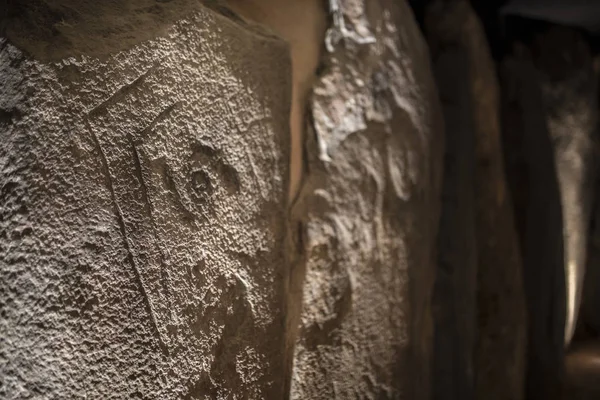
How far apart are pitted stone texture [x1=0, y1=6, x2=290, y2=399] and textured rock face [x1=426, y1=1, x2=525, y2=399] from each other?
978mm

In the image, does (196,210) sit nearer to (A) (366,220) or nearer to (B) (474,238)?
(A) (366,220)

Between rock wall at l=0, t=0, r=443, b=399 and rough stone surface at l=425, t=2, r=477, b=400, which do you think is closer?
rock wall at l=0, t=0, r=443, b=399

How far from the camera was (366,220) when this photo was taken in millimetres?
1637

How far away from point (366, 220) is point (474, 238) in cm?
84

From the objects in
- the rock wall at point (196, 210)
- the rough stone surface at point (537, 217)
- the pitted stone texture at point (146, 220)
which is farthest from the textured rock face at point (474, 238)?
the pitted stone texture at point (146, 220)

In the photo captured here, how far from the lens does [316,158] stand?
1.53 metres

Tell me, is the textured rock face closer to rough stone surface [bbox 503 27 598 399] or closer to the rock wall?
rough stone surface [bbox 503 27 598 399]

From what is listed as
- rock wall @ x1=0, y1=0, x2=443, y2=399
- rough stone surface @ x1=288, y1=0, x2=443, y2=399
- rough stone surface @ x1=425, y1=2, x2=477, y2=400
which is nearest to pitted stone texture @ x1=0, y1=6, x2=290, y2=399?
rock wall @ x1=0, y1=0, x2=443, y2=399

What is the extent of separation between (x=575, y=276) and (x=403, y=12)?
8.05 feet

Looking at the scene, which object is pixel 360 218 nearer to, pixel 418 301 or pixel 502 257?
pixel 418 301

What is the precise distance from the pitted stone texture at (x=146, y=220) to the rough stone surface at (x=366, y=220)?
0.52 ft

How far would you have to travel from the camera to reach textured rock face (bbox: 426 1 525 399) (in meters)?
2.16

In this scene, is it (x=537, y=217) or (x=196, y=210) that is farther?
(x=537, y=217)

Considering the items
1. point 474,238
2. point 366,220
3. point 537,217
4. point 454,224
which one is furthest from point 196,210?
point 537,217
